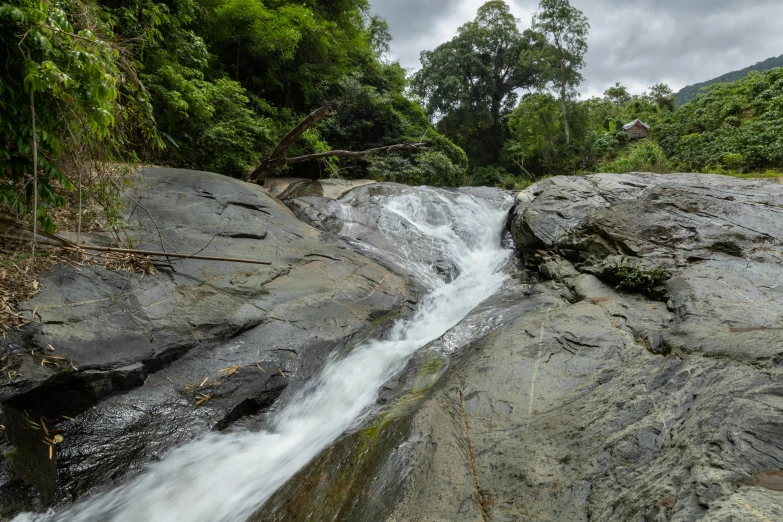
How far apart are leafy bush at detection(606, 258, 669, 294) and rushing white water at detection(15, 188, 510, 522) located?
8.04ft

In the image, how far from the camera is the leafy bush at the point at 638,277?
5441mm

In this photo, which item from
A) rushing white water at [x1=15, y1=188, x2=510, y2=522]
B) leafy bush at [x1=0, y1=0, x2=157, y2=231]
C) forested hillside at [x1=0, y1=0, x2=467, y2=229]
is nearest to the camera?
leafy bush at [x1=0, y1=0, x2=157, y2=231]

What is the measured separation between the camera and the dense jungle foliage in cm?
326

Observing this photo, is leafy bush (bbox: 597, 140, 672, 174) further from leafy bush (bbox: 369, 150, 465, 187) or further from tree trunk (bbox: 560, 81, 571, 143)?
leafy bush (bbox: 369, 150, 465, 187)

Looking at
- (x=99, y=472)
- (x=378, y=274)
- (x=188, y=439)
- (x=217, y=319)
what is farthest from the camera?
(x=378, y=274)

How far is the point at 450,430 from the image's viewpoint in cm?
322

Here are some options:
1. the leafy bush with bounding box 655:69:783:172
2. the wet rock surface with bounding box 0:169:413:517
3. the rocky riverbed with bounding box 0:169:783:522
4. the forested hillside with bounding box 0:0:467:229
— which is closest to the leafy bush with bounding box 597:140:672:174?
the leafy bush with bounding box 655:69:783:172

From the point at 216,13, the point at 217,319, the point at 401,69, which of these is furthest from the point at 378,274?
the point at 401,69

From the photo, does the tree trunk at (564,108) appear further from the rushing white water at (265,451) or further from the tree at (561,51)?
the rushing white water at (265,451)

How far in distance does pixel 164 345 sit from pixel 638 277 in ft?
21.0

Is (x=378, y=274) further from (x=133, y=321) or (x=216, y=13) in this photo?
(x=216, y=13)

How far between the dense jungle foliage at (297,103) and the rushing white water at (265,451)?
2.58 m

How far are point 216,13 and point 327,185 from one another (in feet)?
20.7

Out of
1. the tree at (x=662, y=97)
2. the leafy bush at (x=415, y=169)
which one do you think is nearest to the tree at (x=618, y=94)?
the tree at (x=662, y=97)
